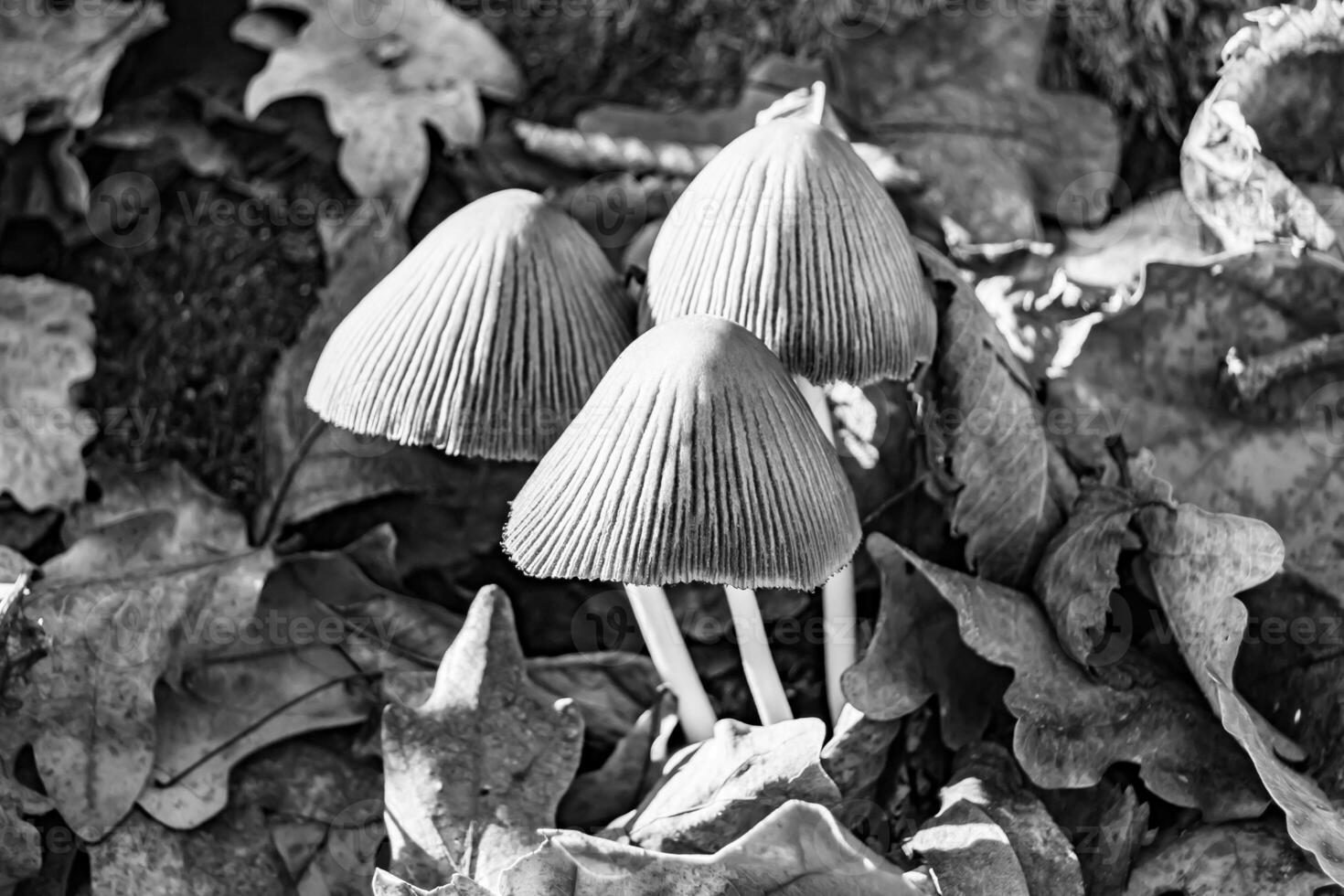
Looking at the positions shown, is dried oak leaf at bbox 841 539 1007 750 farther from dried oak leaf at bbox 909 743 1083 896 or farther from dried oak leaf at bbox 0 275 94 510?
dried oak leaf at bbox 0 275 94 510

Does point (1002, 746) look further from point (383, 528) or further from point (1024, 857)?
point (383, 528)

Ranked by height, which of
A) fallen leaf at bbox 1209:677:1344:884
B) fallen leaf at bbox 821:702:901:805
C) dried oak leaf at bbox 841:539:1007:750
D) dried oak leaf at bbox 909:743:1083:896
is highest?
fallen leaf at bbox 1209:677:1344:884

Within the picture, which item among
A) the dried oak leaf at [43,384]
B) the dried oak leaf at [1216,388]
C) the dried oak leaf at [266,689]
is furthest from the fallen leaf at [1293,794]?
the dried oak leaf at [43,384]

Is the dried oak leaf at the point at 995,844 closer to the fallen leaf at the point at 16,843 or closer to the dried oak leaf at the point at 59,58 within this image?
the fallen leaf at the point at 16,843

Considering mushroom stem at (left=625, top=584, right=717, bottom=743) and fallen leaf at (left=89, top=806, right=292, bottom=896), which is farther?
mushroom stem at (left=625, top=584, right=717, bottom=743)

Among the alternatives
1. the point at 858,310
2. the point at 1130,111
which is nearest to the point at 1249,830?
the point at 858,310

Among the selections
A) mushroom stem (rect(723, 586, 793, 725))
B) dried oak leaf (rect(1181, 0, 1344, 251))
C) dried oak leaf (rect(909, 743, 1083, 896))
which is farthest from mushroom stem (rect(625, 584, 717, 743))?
dried oak leaf (rect(1181, 0, 1344, 251))
